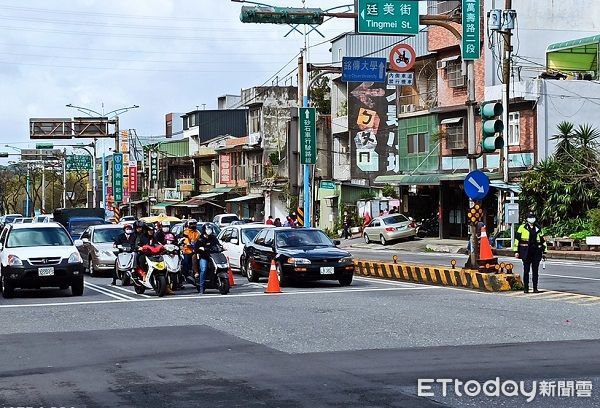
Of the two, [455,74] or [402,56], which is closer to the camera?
[402,56]

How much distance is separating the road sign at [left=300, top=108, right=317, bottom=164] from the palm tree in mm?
10748

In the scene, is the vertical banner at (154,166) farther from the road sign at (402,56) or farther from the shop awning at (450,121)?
the road sign at (402,56)

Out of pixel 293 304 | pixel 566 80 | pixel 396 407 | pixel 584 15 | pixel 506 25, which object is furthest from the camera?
pixel 584 15

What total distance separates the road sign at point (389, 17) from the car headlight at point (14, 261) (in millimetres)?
9455

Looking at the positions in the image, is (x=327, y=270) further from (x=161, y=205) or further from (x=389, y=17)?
(x=161, y=205)

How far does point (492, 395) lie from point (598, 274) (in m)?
20.0

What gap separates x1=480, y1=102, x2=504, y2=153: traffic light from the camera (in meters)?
20.5

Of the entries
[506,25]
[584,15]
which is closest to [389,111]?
[584,15]

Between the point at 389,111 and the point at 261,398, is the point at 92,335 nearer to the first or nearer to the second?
the point at 261,398

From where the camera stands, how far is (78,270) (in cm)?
2259

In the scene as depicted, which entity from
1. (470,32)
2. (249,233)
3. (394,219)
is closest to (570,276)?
(470,32)

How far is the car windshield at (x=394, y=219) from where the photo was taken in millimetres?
53562

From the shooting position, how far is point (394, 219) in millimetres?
53781

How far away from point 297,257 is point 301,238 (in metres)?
1.89
